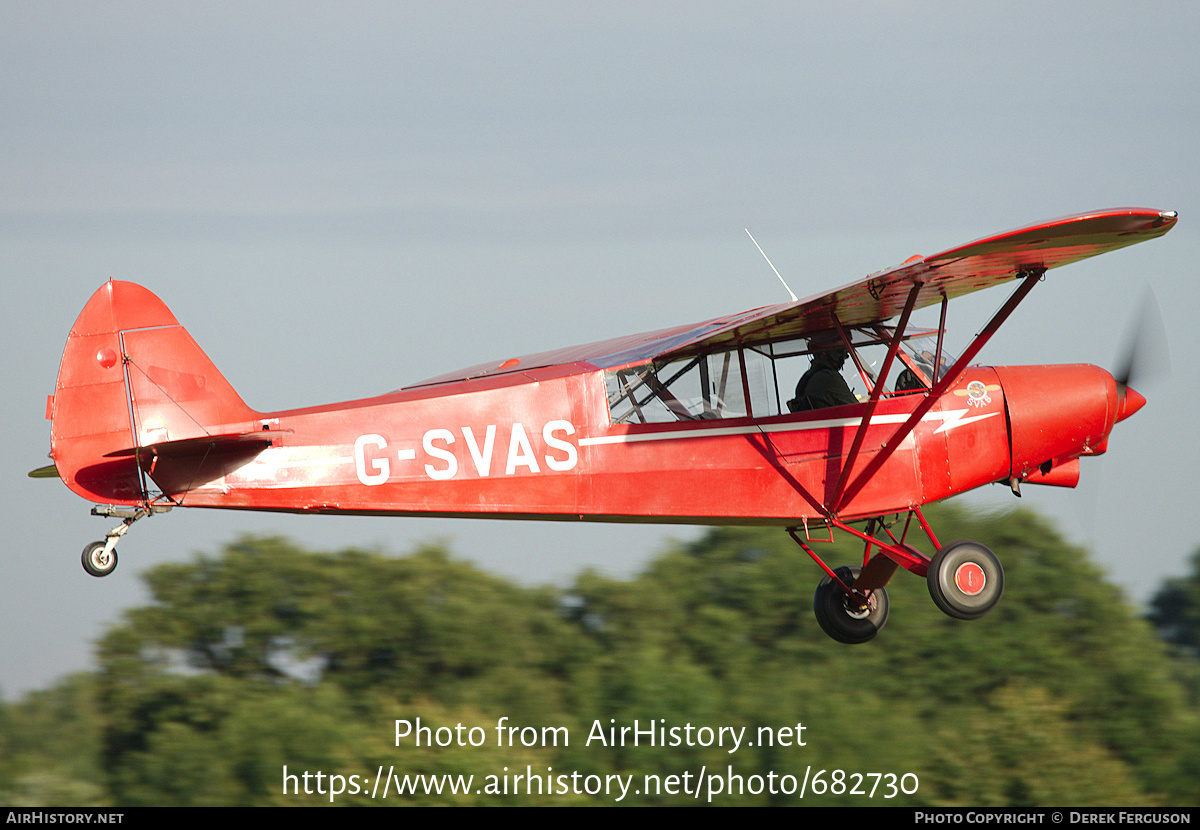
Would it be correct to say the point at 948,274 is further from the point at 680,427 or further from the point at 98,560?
the point at 98,560

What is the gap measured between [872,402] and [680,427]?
1.32m

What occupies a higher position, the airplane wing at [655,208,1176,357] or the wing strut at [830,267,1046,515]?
the airplane wing at [655,208,1176,357]

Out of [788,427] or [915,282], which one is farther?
[788,427]

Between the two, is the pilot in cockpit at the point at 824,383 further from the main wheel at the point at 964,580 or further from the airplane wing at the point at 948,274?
the main wheel at the point at 964,580

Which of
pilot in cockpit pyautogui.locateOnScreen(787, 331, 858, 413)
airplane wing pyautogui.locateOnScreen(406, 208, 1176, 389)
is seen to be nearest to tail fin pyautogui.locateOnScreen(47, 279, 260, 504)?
airplane wing pyautogui.locateOnScreen(406, 208, 1176, 389)

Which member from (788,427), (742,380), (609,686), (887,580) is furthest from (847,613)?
(609,686)

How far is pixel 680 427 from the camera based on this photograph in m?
8.45

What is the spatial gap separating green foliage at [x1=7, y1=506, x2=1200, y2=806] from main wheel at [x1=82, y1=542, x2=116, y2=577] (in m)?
17.4

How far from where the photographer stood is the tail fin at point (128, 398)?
7.61 metres

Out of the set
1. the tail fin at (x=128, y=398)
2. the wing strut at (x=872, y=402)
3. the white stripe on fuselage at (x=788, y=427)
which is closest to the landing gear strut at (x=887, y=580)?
the wing strut at (x=872, y=402)

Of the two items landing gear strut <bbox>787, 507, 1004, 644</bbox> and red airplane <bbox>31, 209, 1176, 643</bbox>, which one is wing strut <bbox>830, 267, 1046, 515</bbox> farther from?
landing gear strut <bbox>787, 507, 1004, 644</bbox>

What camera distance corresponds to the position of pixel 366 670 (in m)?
29.5

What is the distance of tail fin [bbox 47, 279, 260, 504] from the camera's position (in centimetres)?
761
